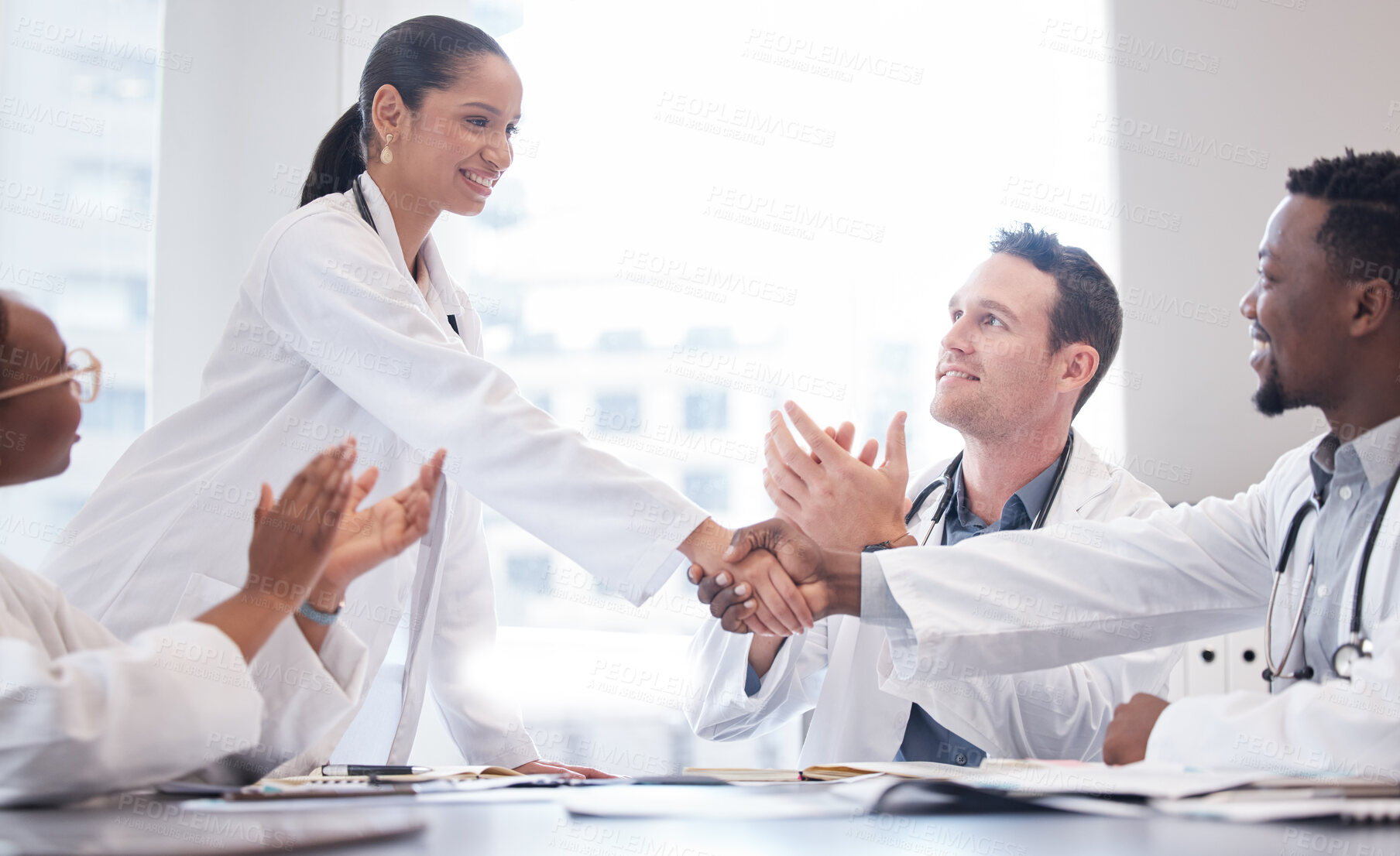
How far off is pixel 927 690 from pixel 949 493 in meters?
0.57

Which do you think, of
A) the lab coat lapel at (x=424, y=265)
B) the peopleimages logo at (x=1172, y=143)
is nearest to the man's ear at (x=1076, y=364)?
the peopleimages logo at (x=1172, y=143)

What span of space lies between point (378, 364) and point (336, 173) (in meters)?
0.62

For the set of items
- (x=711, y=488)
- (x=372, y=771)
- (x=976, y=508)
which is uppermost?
(x=711, y=488)

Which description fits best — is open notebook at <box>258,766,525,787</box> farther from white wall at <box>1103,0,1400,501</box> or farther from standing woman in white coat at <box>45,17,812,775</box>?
white wall at <box>1103,0,1400,501</box>

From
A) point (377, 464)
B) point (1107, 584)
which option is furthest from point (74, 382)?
point (1107, 584)

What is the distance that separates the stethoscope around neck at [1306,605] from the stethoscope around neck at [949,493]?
594 mm

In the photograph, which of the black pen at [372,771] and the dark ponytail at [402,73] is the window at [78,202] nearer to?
the dark ponytail at [402,73]

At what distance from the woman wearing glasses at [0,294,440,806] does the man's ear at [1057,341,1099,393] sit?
4.51ft

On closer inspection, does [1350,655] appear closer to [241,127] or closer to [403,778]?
[403,778]

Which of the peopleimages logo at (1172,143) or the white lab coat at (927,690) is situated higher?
the peopleimages logo at (1172,143)

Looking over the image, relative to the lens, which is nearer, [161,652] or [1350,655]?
[161,652]

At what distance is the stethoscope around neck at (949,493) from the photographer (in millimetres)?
1944

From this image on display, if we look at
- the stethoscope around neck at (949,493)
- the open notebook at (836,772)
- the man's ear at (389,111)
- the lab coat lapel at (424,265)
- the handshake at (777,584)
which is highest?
the man's ear at (389,111)

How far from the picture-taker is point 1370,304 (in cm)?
133
